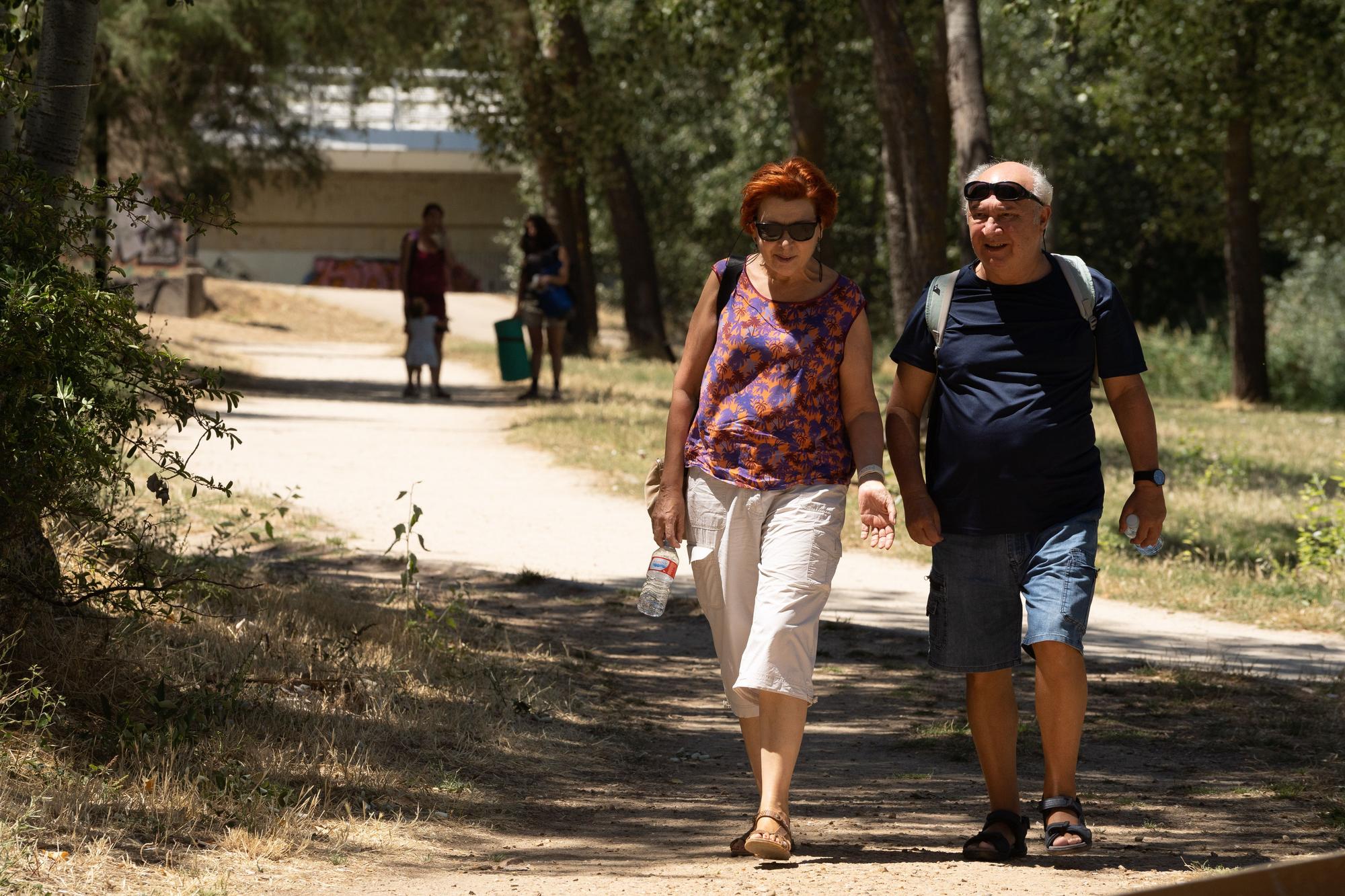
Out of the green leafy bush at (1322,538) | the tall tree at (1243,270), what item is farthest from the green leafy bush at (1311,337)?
the green leafy bush at (1322,538)

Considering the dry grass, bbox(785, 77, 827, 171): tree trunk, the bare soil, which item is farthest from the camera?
bbox(785, 77, 827, 171): tree trunk

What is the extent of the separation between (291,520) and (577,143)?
13.4 meters

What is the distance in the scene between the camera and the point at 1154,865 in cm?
450

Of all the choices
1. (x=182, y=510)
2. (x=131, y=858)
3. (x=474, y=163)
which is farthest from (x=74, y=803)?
(x=474, y=163)

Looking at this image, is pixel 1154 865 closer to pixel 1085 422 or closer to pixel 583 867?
pixel 1085 422

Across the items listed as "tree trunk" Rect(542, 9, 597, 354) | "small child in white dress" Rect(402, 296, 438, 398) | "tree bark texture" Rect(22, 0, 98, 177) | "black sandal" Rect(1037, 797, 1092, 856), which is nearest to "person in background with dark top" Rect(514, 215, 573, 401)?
"small child in white dress" Rect(402, 296, 438, 398)

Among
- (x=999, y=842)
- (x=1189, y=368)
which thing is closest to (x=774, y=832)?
(x=999, y=842)

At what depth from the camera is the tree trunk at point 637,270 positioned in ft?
85.0

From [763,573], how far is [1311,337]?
25398 mm

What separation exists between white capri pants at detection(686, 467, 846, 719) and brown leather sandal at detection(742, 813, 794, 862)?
1.09 ft

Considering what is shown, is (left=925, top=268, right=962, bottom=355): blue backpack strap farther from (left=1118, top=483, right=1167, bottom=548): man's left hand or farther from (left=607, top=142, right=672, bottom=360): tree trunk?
(left=607, top=142, right=672, bottom=360): tree trunk

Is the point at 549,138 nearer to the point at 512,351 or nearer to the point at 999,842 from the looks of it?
the point at 512,351

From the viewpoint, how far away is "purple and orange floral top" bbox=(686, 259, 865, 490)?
Answer: 456cm

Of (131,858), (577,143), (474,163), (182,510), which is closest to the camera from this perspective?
(131,858)
